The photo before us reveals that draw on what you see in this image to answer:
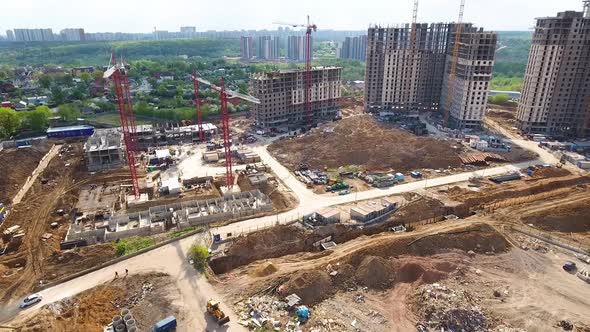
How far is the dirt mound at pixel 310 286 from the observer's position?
128 ft

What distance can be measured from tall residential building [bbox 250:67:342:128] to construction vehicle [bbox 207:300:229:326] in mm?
67080

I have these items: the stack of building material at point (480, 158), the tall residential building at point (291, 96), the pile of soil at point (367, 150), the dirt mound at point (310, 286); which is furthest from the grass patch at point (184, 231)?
the stack of building material at point (480, 158)

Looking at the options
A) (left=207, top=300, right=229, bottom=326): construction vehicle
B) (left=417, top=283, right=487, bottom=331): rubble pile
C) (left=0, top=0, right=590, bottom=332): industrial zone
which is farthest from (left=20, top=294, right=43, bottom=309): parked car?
(left=417, top=283, right=487, bottom=331): rubble pile

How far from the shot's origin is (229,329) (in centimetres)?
3434

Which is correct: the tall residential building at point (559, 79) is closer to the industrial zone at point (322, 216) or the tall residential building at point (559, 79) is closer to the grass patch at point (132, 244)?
the industrial zone at point (322, 216)

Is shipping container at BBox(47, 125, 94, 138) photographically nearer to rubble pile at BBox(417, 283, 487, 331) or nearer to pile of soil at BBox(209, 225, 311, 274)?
pile of soil at BBox(209, 225, 311, 274)

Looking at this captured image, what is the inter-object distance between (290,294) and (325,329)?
5.41m

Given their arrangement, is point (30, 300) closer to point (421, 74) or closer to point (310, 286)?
point (310, 286)

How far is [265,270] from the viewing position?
138 ft

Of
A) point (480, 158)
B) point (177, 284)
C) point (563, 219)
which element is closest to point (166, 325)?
point (177, 284)

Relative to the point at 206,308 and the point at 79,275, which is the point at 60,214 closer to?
the point at 79,275

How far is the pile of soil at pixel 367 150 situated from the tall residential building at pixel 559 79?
28103 mm

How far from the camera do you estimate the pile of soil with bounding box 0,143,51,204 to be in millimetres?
62591

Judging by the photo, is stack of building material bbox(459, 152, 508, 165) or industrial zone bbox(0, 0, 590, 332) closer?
industrial zone bbox(0, 0, 590, 332)
